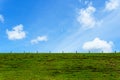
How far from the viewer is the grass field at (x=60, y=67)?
81.4 meters

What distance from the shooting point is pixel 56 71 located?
288 feet

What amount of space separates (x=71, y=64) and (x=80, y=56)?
1598 cm

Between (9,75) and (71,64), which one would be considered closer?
(9,75)

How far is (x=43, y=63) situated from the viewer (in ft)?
326

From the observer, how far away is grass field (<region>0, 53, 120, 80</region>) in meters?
81.4

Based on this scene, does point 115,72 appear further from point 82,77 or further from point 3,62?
point 3,62

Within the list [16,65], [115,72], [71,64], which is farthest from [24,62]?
[115,72]

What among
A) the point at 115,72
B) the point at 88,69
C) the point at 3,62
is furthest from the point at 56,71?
the point at 3,62

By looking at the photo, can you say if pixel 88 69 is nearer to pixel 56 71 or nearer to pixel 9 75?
pixel 56 71

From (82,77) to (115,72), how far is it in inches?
388

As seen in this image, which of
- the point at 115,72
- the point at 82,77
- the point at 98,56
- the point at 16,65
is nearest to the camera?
the point at 82,77

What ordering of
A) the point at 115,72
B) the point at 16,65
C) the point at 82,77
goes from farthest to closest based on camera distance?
the point at 16,65 < the point at 115,72 < the point at 82,77

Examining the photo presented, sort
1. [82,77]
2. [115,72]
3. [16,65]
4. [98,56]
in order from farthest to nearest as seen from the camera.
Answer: [98,56] → [16,65] → [115,72] → [82,77]

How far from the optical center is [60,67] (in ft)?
308
